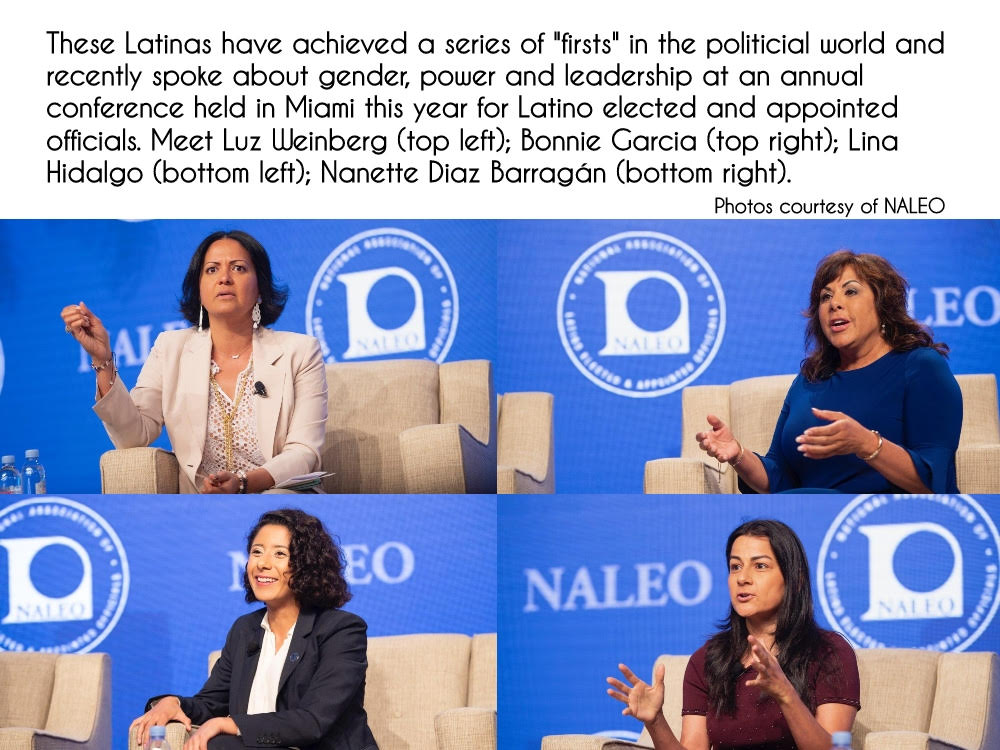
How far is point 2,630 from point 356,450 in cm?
128

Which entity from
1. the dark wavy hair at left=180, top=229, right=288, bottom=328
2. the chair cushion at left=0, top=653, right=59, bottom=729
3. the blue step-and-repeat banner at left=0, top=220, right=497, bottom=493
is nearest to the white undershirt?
the chair cushion at left=0, top=653, right=59, bottom=729

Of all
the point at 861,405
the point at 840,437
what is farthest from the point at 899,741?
the point at 861,405

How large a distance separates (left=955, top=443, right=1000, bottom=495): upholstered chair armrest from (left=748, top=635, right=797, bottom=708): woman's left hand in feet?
2.90

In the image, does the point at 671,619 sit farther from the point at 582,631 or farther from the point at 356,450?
the point at 356,450

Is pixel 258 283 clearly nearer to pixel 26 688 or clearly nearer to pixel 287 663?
pixel 287 663

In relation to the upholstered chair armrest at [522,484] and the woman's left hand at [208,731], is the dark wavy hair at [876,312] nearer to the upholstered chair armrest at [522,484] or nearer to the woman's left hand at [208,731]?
the upholstered chair armrest at [522,484]

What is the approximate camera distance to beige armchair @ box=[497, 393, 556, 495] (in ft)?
15.8

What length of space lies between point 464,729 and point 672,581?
0.81m

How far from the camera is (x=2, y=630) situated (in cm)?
482

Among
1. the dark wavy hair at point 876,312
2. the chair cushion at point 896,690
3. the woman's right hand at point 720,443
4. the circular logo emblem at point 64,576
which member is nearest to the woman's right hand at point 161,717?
the circular logo emblem at point 64,576

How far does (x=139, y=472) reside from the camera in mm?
4766

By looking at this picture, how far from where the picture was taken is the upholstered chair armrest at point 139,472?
15.6 ft

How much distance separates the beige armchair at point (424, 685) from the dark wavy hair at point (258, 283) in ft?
3.79
